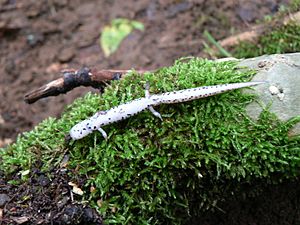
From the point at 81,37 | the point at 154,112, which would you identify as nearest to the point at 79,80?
the point at 154,112

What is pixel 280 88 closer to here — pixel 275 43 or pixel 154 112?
pixel 154 112

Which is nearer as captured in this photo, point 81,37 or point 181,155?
point 181,155

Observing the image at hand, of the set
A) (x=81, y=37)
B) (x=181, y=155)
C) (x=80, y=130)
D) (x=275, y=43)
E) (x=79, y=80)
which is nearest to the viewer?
(x=181, y=155)

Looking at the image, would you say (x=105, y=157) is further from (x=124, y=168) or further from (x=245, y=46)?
(x=245, y=46)

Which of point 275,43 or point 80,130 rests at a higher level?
point 80,130

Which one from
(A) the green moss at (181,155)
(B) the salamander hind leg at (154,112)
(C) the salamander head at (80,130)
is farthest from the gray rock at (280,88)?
(C) the salamander head at (80,130)

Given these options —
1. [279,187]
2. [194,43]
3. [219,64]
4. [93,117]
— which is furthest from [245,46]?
[93,117]
